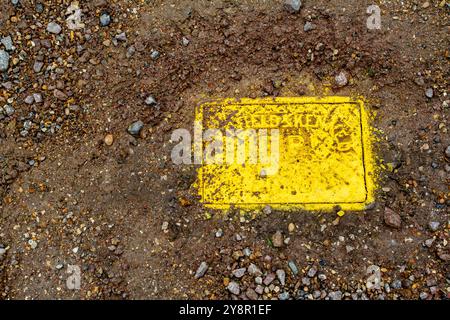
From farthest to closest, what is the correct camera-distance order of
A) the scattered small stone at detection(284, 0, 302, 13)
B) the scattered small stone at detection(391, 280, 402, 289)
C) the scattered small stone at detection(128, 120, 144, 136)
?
the scattered small stone at detection(284, 0, 302, 13) → the scattered small stone at detection(128, 120, 144, 136) → the scattered small stone at detection(391, 280, 402, 289)

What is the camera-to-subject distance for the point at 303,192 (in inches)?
126

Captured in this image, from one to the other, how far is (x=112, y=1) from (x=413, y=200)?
2.48m

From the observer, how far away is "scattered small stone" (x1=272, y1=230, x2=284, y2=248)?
3.12 m

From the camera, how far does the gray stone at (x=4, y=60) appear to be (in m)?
3.43

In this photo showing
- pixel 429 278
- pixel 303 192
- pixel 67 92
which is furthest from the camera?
pixel 67 92

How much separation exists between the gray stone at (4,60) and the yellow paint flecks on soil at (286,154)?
1384 mm

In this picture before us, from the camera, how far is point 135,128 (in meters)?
3.33

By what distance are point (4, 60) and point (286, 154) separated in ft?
6.77

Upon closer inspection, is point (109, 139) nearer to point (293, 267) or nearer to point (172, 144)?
point (172, 144)

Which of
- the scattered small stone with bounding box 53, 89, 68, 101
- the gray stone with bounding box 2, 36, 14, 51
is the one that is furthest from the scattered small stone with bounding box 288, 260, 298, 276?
the gray stone with bounding box 2, 36, 14, 51

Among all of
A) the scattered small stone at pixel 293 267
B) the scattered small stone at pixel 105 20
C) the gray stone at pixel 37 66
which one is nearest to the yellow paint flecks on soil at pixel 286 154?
the scattered small stone at pixel 293 267

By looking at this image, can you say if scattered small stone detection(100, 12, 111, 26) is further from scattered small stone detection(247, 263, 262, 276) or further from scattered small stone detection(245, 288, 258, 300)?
scattered small stone detection(245, 288, 258, 300)

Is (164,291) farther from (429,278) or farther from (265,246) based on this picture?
(429,278)
